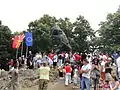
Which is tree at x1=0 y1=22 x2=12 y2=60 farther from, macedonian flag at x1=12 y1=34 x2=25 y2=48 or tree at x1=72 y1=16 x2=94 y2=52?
macedonian flag at x1=12 y1=34 x2=25 y2=48

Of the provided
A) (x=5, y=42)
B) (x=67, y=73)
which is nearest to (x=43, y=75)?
(x=67, y=73)

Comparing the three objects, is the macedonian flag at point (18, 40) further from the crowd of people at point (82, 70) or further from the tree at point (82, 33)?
the tree at point (82, 33)

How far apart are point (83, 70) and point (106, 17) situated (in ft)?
107

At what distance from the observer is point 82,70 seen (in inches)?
657

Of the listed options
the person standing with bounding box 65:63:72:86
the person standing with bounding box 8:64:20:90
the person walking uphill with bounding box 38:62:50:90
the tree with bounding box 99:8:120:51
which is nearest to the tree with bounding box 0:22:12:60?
the tree with bounding box 99:8:120:51

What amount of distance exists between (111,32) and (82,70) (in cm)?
3003

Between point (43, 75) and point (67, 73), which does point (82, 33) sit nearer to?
point (67, 73)

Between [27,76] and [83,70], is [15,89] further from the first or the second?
[27,76]

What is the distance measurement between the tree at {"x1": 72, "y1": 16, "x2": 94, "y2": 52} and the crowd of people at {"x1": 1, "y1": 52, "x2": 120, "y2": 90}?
1951cm

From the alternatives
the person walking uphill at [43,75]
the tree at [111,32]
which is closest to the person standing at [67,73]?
the person walking uphill at [43,75]

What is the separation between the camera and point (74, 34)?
50750mm

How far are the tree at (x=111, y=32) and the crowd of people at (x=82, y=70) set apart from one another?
1732cm

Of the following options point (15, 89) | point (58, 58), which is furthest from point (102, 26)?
point (15, 89)

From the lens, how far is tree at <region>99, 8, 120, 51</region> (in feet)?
149
